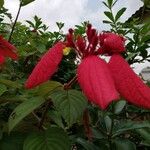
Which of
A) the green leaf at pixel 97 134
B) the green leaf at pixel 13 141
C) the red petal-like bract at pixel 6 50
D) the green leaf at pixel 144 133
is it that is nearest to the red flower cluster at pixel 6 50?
the red petal-like bract at pixel 6 50

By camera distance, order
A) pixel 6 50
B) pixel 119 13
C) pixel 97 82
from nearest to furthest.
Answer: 1. pixel 97 82
2. pixel 6 50
3. pixel 119 13

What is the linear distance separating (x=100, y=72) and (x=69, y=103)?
24 cm

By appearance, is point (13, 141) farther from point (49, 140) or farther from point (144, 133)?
point (144, 133)

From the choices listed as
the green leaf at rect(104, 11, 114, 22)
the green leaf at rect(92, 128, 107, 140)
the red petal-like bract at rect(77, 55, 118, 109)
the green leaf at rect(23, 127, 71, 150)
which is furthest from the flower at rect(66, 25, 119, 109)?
the green leaf at rect(104, 11, 114, 22)

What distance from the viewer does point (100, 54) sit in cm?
92

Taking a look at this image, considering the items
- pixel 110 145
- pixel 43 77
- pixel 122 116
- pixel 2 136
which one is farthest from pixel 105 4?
pixel 43 77

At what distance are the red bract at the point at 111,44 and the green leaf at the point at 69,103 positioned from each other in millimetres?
144

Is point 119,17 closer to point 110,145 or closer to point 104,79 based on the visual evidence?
point 110,145

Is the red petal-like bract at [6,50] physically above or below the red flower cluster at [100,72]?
below

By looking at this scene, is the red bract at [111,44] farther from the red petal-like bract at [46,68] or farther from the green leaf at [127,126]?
the green leaf at [127,126]

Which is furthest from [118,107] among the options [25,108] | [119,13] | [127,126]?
[119,13]

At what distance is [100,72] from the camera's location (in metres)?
0.81

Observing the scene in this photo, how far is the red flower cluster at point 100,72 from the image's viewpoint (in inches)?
30.5

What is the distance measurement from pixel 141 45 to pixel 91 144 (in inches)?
27.5
